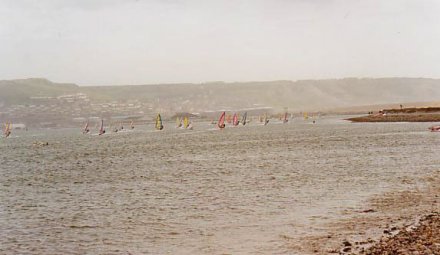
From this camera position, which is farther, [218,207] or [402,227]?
[218,207]

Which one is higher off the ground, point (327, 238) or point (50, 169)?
point (327, 238)

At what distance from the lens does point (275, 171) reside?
50.7 meters

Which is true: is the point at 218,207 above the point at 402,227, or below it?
below

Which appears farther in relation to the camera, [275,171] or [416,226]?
[275,171]

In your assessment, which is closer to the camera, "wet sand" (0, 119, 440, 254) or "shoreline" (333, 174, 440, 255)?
"shoreline" (333, 174, 440, 255)

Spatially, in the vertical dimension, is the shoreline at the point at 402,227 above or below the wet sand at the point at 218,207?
above

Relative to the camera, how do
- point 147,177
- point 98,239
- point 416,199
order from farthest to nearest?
point 147,177
point 416,199
point 98,239

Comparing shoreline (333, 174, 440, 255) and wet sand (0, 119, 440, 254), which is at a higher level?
shoreline (333, 174, 440, 255)

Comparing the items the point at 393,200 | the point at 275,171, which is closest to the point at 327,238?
the point at 393,200

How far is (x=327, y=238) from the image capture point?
2216 cm

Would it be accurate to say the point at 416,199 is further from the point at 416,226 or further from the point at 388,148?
the point at 388,148

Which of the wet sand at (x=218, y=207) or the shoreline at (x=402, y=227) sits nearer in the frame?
the shoreline at (x=402, y=227)

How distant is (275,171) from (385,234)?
2879cm

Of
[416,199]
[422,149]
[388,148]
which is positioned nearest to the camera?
[416,199]
